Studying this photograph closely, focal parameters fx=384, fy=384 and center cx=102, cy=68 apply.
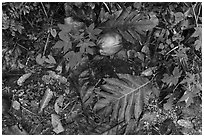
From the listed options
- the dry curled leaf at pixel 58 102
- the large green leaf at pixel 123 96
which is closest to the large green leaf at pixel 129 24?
the large green leaf at pixel 123 96

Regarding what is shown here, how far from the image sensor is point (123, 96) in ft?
7.41

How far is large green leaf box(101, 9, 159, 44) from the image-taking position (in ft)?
7.11

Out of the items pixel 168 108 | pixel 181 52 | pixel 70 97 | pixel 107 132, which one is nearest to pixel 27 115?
pixel 70 97

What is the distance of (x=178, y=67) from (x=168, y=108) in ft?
0.93

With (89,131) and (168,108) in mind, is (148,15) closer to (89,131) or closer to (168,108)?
(168,108)

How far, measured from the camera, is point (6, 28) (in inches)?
90.3

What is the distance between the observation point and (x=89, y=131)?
250 cm

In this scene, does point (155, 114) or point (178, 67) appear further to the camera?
point (155, 114)

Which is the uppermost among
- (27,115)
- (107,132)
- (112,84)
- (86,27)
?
(86,27)

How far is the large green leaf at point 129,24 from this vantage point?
217cm

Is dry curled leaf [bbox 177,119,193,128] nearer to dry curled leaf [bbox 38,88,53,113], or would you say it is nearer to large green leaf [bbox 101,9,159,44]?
large green leaf [bbox 101,9,159,44]

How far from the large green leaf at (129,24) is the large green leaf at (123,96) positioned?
26 centimetres

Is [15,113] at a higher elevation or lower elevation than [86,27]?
lower

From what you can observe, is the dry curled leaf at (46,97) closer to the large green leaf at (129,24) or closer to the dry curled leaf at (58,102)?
the dry curled leaf at (58,102)
